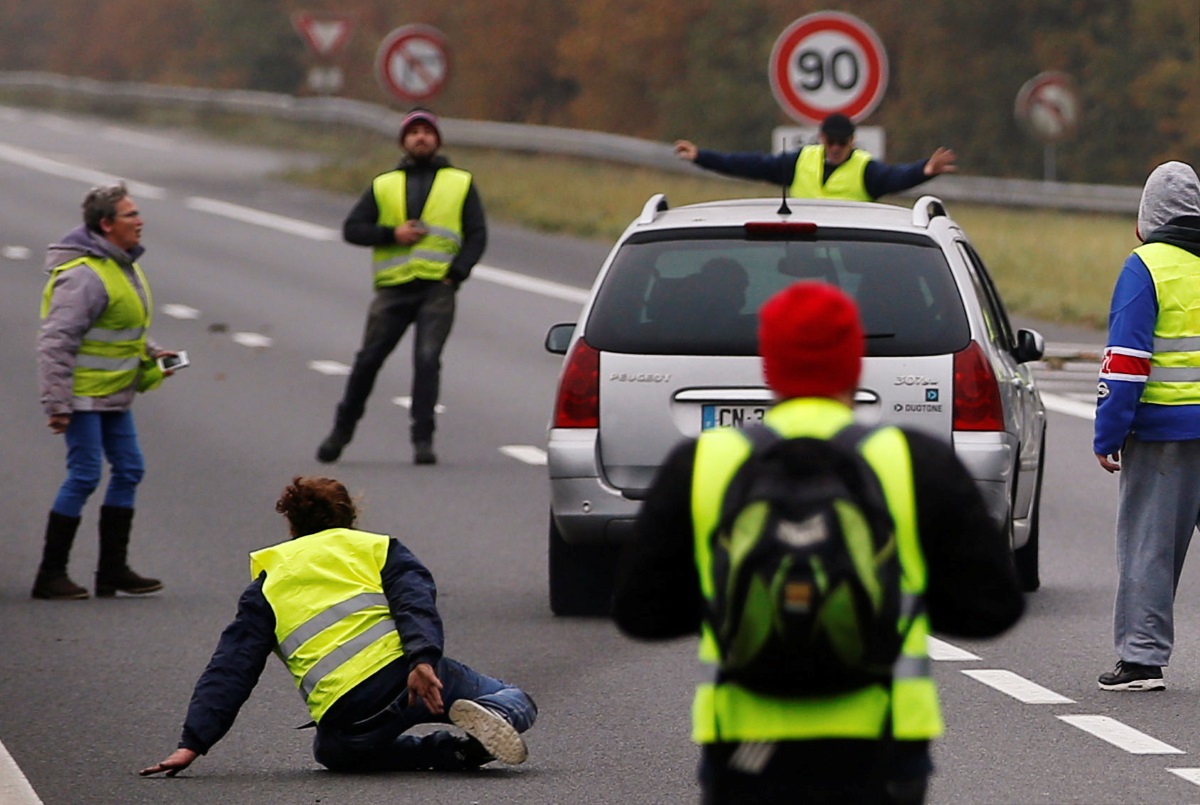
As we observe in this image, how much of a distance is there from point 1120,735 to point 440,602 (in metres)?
3.62

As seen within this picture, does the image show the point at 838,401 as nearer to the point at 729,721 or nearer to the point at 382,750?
the point at 729,721

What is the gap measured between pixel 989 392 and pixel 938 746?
2.22 metres

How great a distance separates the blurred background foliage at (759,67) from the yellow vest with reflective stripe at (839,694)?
41.3m

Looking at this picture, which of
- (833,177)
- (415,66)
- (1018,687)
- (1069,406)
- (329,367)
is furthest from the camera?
(415,66)

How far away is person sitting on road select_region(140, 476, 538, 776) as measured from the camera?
7.51 meters

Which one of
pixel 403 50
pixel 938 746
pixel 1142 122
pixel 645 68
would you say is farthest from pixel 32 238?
pixel 645 68

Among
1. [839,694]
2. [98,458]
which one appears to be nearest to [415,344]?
[98,458]

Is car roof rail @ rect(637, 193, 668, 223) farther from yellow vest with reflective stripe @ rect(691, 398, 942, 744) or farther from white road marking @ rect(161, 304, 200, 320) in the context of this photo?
white road marking @ rect(161, 304, 200, 320)

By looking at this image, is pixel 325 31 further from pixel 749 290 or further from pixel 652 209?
pixel 749 290

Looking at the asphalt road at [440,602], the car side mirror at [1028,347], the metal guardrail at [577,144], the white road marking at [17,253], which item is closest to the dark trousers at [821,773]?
the asphalt road at [440,602]

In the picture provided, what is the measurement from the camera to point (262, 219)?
30.2m

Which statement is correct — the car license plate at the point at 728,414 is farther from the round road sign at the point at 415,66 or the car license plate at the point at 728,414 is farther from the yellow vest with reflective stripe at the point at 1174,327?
the round road sign at the point at 415,66

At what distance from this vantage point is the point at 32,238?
92.9 ft

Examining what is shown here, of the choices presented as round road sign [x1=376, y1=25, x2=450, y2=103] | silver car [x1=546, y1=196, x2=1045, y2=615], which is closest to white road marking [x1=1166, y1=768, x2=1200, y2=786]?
silver car [x1=546, y1=196, x2=1045, y2=615]
